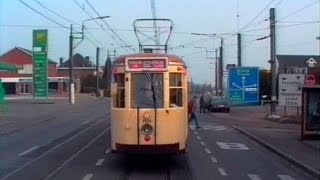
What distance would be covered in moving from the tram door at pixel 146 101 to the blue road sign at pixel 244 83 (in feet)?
Answer: 119

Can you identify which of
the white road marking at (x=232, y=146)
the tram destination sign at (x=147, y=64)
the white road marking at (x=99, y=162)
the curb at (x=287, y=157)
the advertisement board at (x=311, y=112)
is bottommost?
the white road marking at (x=232, y=146)

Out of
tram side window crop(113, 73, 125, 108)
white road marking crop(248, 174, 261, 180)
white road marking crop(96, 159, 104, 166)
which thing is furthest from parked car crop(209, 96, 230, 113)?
white road marking crop(248, 174, 261, 180)

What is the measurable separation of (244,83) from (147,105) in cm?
3672

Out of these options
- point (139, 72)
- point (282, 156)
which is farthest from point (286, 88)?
point (139, 72)

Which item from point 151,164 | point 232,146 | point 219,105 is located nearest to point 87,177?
point 151,164

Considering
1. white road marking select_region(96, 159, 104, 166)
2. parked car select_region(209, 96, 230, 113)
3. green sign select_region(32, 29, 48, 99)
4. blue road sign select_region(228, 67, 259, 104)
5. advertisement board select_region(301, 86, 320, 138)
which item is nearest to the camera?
white road marking select_region(96, 159, 104, 166)

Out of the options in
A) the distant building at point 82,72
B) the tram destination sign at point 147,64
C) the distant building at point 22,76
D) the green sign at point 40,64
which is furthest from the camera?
the distant building at point 82,72

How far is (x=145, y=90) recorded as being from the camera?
53.0ft

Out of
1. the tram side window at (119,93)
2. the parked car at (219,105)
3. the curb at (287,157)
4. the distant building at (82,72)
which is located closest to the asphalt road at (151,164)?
the curb at (287,157)

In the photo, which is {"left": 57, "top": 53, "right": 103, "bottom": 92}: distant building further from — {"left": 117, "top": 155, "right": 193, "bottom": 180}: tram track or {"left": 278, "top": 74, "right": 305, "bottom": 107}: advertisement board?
{"left": 117, "top": 155, "right": 193, "bottom": 180}: tram track

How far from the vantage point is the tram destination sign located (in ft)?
53.3

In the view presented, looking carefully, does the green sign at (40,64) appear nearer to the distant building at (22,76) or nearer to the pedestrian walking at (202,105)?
the pedestrian walking at (202,105)

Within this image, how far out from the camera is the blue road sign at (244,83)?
52.1 meters

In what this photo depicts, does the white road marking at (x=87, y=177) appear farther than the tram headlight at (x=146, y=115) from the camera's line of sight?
No
